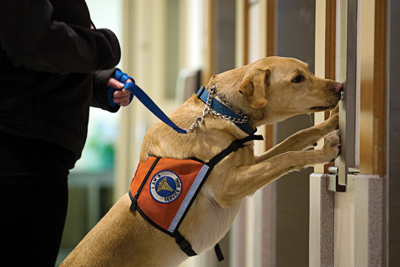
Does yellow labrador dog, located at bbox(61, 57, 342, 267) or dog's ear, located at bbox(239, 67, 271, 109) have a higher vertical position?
dog's ear, located at bbox(239, 67, 271, 109)

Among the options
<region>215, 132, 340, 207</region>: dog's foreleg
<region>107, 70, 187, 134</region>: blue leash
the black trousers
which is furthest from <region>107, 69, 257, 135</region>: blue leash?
the black trousers

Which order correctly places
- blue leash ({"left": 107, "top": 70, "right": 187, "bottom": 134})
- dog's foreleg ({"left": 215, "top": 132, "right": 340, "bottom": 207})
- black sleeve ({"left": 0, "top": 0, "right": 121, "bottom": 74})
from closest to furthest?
1. black sleeve ({"left": 0, "top": 0, "right": 121, "bottom": 74})
2. blue leash ({"left": 107, "top": 70, "right": 187, "bottom": 134})
3. dog's foreleg ({"left": 215, "top": 132, "right": 340, "bottom": 207})

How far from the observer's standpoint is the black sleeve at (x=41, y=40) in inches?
28.2

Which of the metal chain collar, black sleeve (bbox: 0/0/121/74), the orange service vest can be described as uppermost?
black sleeve (bbox: 0/0/121/74)

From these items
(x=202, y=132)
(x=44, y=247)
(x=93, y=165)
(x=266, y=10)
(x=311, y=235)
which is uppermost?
(x=266, y=10)

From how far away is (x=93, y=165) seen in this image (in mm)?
4410

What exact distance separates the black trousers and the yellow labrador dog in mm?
388

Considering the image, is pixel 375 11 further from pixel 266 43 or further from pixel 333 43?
pixel 266 43

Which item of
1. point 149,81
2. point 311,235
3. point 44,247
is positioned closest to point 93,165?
point 149,81

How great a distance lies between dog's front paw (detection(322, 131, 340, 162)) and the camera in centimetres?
113

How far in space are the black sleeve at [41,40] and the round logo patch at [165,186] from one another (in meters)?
0.46

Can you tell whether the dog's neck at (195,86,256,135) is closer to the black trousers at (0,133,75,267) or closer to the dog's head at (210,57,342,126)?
the dog's head at (210,57,342,126)

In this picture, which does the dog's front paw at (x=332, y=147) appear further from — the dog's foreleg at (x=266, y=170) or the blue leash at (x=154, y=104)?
the blue leash at (x=154, y=104)

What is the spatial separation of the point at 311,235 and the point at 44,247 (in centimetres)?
94
